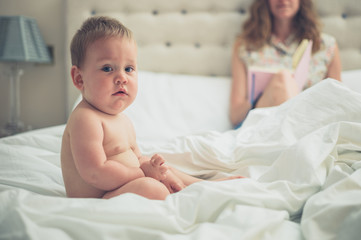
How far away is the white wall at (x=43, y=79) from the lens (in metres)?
2.04

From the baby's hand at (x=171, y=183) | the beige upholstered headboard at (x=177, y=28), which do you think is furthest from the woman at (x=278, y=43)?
the baby's hand at (x=171, y=183)

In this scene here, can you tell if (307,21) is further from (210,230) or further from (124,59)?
(210,230)

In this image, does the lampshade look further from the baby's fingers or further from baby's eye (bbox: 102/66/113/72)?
the baby's fingers

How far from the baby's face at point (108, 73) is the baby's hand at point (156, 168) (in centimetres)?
17

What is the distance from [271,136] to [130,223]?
59 cm

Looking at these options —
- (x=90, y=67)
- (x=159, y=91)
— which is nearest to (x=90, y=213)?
(x=90, y=67)

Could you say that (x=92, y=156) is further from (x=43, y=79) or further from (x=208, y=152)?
(x=43, y=79)

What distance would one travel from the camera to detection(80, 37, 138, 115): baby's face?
0.73 m

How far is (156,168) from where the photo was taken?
2.45 ft

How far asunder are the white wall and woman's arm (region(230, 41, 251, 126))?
3.89 ft

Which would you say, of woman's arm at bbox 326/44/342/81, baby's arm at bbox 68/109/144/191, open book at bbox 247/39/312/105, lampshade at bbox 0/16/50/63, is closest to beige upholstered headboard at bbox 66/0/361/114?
lampshade at bbox 0/16/50/63

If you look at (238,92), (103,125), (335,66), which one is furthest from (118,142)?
(335,66)

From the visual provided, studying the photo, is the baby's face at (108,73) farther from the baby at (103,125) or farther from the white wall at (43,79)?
the white wall at (43,79)

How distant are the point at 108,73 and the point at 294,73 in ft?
3.75
